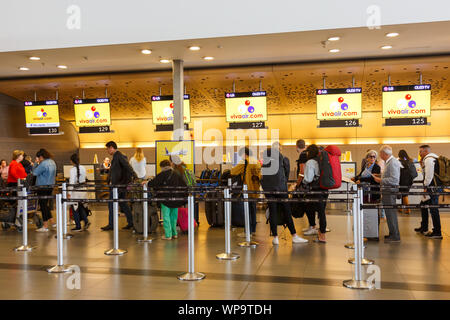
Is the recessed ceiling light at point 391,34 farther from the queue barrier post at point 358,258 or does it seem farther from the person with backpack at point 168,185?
the person with backpack at point 168,185

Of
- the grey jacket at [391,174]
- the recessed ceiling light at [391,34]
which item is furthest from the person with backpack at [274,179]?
the recessed ceiling light at [391,34]

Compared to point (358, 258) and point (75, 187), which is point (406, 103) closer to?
point (358, 258)

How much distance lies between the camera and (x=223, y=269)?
Result: 580 cm

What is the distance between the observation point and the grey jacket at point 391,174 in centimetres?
756

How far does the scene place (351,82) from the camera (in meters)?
12.9

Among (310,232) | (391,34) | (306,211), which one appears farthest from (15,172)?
(391,34)

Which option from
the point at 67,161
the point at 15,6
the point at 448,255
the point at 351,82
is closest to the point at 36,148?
the point at 67,161

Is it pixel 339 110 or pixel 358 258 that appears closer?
pixel 358 258

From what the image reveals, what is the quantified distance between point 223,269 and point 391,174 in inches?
143
